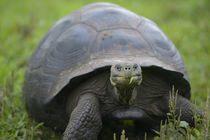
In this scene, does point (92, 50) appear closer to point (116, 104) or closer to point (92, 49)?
point (92, 49)

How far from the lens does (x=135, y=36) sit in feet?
9.34

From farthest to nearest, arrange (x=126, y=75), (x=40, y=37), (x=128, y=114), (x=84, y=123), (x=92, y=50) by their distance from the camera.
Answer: (x=40, y=37)
(x=92, y=50)
(x=128, y=114)
(x=84, y=123)
(x=126, y=75)

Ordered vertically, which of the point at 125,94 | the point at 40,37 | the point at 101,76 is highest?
the point at 40,37

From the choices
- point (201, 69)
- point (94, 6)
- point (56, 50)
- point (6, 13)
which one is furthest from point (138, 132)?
point (6, 13)

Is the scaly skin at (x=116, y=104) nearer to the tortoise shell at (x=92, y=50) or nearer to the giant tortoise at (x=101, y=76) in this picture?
the giant tortoise at (x=101, y=76)

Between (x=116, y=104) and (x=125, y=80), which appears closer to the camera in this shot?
(x=125, y=80)

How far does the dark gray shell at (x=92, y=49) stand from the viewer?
8.78 feet

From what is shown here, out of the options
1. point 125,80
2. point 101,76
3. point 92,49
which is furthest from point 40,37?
point 125,80

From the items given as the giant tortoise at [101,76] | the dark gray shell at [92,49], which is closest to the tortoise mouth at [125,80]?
the giant tortoise at [101,76]

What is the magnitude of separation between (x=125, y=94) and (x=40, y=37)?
12.7 feet

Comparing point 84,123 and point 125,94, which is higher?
point 125,94

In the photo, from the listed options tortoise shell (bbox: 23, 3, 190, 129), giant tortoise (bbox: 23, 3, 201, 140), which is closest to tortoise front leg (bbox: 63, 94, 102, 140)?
giant tortoise (bbox: 23, 3, 201, 140)

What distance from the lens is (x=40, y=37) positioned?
19.6 feet

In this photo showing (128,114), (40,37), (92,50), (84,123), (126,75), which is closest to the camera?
(126,75)
